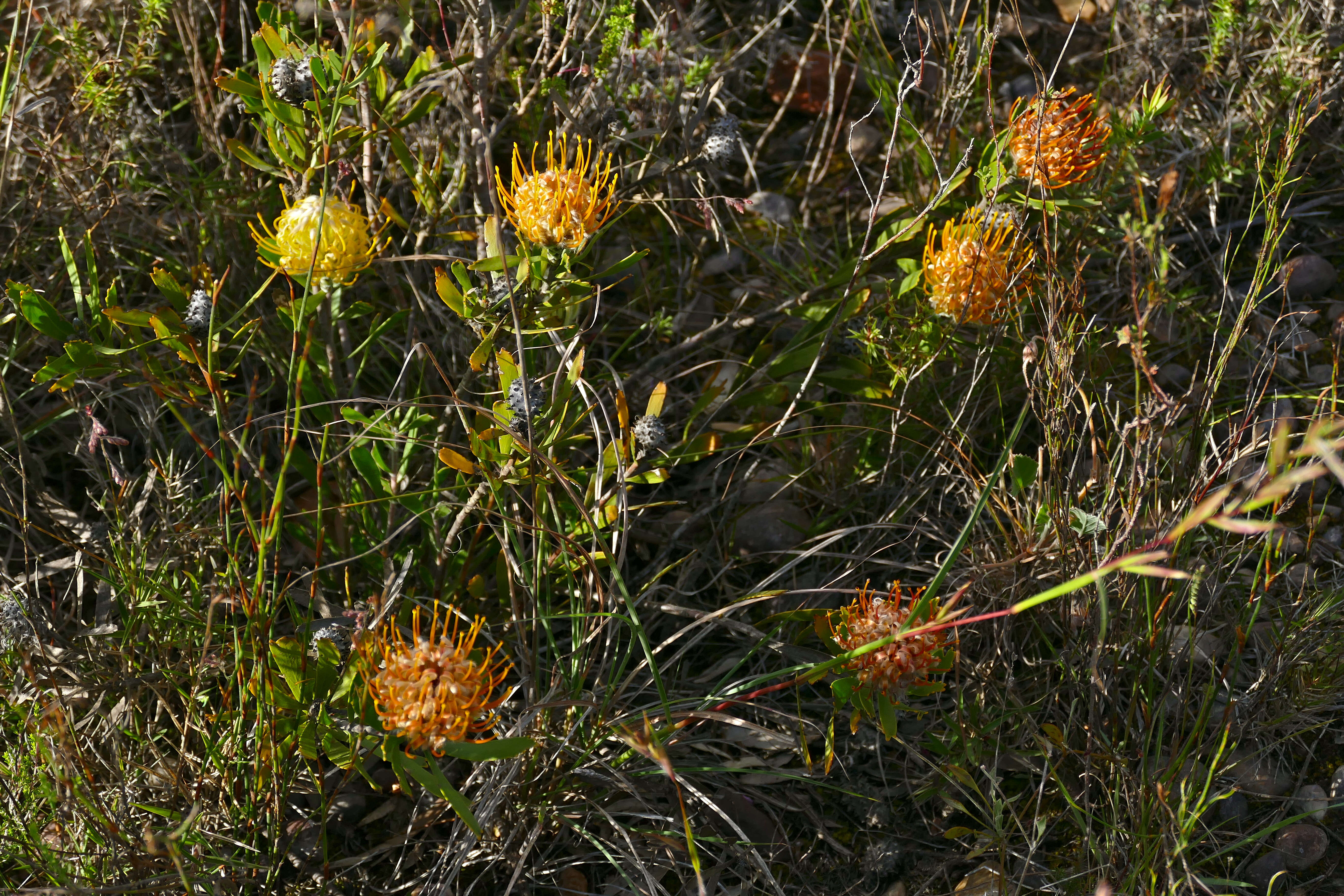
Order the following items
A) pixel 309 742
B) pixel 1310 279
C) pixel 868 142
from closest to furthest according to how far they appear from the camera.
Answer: pixel 309 742, pixel 1310 279, pixel 868 142

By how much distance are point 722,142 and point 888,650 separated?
65 centimetres

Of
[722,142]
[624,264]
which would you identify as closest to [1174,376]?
[722,142]

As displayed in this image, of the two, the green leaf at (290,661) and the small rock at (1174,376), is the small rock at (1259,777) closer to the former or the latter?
the small rock at (1174,376)

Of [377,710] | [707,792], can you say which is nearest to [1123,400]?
A: [707,792]

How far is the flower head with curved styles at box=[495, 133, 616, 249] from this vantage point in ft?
4.06

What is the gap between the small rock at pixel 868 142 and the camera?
2141 mm

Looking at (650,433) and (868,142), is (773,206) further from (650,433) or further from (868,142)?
(650,433)

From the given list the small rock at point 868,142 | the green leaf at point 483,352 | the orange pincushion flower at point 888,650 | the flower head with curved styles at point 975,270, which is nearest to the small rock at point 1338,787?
the orange pincushion flower at point 888,650

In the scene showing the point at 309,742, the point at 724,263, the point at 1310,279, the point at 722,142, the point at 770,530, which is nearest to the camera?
the point at 309,742

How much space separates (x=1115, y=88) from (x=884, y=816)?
4.78ft

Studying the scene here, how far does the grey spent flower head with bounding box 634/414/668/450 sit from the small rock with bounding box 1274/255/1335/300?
47.1 inches

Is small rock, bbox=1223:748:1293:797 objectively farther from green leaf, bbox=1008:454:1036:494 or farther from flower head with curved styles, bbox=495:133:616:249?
flower head with curved styles, bbox=495:133:616:249

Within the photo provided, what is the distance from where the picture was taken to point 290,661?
120 centimetres

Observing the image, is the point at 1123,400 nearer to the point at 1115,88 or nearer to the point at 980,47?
the point at 980,47
